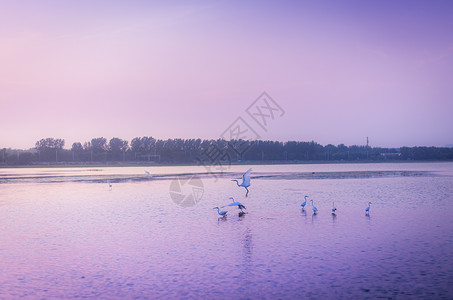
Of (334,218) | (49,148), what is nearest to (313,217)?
(334,218)

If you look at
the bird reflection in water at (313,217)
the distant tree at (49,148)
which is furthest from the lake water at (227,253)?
the distant tree at (49,148)

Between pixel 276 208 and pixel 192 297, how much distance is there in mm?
15661

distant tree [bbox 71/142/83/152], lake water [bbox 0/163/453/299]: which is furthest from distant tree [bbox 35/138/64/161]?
lake water [bbox 0/163/453/299]

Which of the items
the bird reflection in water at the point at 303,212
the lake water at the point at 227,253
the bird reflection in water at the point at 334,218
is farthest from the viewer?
the bird reflection in water at the point at 303,212

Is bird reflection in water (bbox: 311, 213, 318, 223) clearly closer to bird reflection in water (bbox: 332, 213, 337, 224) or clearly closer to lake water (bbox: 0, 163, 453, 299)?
lake water (bbox: 0, 163, 453, 299)

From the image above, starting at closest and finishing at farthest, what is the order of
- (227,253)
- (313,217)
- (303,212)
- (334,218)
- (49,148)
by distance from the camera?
(227,253) < (334,218) < (313,217) < (303,212) < (49,148)

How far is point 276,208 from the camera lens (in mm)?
24500

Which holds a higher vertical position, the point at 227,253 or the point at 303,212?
the point at 303,212

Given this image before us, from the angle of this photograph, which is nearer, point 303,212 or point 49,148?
point 303,212

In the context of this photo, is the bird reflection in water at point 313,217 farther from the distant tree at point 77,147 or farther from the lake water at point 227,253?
the distant tree at point 77,147

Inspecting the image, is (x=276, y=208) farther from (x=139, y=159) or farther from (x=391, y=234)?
(x=139, y=159)

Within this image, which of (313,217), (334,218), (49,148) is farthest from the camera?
(49,148)

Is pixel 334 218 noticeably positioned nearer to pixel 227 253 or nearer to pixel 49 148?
pixel 227 253

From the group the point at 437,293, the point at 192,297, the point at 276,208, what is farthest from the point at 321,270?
the point at 276,208
